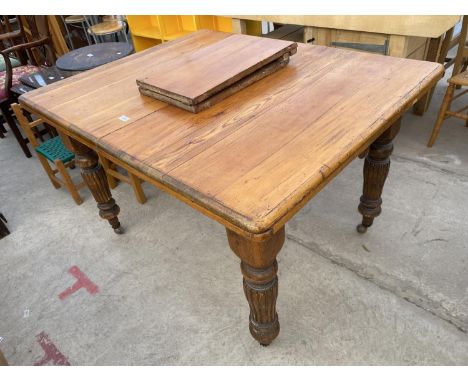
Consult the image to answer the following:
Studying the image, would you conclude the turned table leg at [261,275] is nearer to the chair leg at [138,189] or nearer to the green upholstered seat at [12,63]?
the chair leg at [138,189]

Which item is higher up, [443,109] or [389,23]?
[389,23]

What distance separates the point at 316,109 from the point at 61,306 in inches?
58.8

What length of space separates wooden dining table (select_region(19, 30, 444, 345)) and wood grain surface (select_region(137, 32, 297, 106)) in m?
0.05

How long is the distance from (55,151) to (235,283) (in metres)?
1.44

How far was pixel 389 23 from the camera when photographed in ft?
6.32

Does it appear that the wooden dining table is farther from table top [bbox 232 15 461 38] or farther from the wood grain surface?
table top [bbox 232 15 461 38]

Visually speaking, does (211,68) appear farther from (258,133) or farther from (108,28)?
(108,28)

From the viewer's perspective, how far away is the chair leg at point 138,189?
2.20m

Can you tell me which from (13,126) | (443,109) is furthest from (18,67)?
(443,109)

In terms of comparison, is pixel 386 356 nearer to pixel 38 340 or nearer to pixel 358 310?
pixel 358 310

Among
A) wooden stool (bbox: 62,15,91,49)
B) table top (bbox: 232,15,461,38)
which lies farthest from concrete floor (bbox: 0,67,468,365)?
wooden stool (bbox: 62,15,91,49)

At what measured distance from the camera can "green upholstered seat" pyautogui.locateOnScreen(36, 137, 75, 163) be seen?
7.23 feet

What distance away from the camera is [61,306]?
1729 mm
